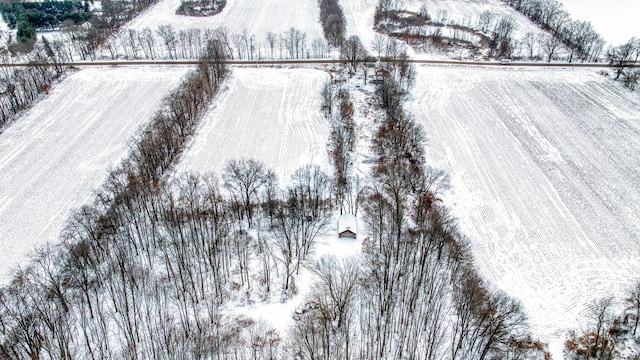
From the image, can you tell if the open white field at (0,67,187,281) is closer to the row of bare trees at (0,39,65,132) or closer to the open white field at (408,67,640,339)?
the row of bare trees at (0,39,65,132)

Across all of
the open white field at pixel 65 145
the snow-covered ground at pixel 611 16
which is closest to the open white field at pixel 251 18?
the open white field at pixel 65 145

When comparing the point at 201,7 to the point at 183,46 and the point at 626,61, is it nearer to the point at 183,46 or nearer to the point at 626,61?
the point at 183,46

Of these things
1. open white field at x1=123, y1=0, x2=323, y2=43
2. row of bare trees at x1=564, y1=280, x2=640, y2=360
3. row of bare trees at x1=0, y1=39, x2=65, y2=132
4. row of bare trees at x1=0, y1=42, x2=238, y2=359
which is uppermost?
open white field at x1=123, y1=0, x2=323, y2=43

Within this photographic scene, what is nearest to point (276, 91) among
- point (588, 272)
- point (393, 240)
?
point (393, 240)

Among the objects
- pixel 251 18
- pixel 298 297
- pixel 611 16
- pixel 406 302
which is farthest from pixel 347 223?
pixel 611 16

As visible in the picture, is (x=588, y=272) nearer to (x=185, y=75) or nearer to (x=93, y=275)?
(x=93, y=275)

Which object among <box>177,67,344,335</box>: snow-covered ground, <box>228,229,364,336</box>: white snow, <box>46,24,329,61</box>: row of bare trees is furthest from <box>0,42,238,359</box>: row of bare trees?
<box>46,24,329,61</box>: row of bare trees
